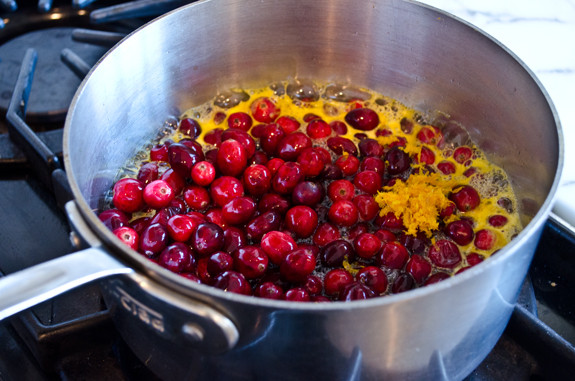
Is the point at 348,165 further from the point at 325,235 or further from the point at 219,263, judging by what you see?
the point at 219,263

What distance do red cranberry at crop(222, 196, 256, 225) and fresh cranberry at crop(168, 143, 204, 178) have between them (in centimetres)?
12

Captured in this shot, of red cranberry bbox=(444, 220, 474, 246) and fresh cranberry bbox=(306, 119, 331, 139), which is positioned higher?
fresh cranberry bbox=(306, 119, 331, 139)

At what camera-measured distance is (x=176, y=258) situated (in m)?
0.85

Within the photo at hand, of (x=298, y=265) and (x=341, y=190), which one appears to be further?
(x=341, y=190)

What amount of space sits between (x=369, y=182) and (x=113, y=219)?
442mm

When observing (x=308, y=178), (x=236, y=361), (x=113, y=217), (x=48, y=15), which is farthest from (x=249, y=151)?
(x=48, y=15)

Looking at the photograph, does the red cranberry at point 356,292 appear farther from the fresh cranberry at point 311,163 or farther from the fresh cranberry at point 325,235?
the fresh cranberry at point 311,163

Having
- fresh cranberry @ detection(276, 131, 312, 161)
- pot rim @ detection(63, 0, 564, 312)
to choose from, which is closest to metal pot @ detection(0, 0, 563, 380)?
pot rim @ detection(63, 0, 564, 312)

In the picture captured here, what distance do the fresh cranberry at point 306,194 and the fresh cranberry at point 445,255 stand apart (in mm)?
210

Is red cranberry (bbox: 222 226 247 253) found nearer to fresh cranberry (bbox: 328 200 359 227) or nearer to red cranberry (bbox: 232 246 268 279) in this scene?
red cranberry (bbox: 232 246 268 279)

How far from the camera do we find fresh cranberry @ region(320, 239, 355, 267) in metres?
0.88

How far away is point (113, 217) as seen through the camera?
3.07 ft

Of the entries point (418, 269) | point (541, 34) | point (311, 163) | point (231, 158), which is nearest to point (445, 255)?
point (418, 269)

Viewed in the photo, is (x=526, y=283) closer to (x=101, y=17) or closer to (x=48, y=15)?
(x=101, y=17)
